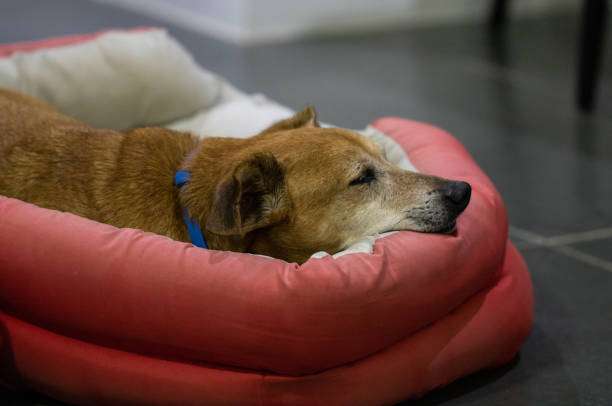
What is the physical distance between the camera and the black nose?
2.48 metres

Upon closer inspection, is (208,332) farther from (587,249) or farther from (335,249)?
(587,249)

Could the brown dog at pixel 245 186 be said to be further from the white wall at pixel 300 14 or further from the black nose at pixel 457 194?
the white wall at pixel 300 14

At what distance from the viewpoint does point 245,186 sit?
233 cm

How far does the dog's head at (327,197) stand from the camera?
2.43 meters

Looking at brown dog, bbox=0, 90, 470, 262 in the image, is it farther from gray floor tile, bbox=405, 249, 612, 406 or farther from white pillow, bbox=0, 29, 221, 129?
white pillow, bbox=0, 29, 221, 129

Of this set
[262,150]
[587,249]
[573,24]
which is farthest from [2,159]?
[573,24]

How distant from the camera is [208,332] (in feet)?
7.27

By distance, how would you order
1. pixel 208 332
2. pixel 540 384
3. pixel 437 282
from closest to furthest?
pixel 208 332 < pixel 437 282 < pixel 540 384

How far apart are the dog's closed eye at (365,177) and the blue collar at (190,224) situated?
0.47m

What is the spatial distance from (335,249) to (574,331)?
0.99 meters

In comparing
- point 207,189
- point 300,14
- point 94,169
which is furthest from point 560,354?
point 300,14

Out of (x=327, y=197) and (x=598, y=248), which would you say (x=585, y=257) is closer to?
(x=598, y=248)

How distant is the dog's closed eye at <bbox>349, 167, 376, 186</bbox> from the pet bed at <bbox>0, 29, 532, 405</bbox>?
0.63 feet

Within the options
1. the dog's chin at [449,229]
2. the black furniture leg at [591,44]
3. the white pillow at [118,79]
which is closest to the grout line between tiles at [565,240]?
the dog's chin at [449,229]
